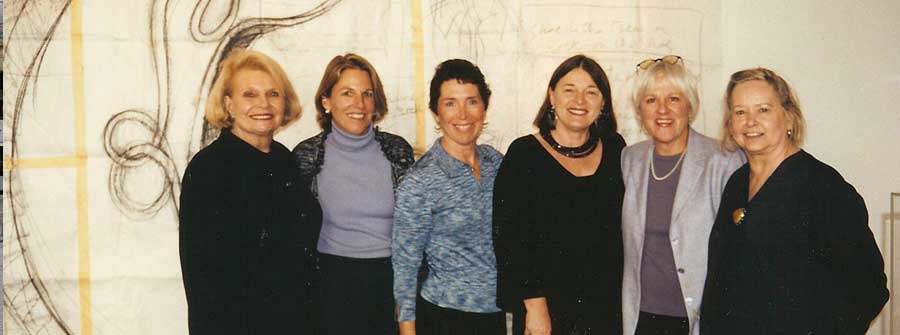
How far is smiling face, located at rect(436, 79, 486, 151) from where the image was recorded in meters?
1.85

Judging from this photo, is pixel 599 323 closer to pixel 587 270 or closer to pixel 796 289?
pixel 587 270

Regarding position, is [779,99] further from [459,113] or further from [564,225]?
[459,113]

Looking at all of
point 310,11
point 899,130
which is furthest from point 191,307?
point 899,130

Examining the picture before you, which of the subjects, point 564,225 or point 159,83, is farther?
point 159,83

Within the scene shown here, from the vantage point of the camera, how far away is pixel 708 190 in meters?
1.78

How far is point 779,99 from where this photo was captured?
170cm

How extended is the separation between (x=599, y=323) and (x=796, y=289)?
51 centimetres

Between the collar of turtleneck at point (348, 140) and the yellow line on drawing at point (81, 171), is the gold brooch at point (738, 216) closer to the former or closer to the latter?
the collar of turtleneck at point (348, 140)

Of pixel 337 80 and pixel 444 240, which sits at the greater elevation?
pixel 337 80

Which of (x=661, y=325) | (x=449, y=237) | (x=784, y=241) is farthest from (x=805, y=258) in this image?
(x=449, y=237)

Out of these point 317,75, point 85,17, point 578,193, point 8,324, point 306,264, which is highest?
point 85,17

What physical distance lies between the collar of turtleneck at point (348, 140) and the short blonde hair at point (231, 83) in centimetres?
19

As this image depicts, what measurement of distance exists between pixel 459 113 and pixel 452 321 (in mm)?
563

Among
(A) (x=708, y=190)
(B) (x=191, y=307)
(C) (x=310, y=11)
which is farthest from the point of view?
(C) (x=310, y=11)
